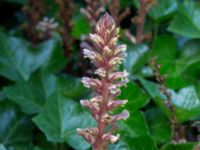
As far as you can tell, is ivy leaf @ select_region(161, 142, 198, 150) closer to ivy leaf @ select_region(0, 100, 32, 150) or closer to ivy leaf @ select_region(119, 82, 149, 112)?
ivy leaf @ select_region(119, 82, 149, 112)

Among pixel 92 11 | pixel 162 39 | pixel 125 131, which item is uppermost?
pixel 92 11

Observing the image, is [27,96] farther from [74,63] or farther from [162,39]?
[162,39]

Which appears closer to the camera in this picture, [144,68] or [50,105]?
[50,105]

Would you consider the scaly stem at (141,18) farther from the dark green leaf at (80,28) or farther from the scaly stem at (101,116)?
the scaly stem at (101,116)

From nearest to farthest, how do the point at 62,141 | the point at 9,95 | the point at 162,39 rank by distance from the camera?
the point at 62,141
the point at 9,95
the point at 162,39

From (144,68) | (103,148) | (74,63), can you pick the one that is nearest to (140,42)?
(144,68)

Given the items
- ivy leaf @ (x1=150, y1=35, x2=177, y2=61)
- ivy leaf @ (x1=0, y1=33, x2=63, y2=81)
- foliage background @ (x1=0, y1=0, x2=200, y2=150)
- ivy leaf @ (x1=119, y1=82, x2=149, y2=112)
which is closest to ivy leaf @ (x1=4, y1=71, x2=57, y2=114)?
foliage background @ (x1=0, y1=0, x2=200, y2=150)

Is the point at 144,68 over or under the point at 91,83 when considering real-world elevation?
under
